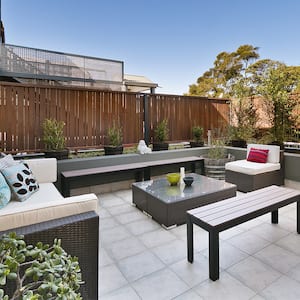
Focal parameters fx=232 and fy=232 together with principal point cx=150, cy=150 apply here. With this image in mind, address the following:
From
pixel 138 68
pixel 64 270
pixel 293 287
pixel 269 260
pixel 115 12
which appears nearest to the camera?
pixel 64 270

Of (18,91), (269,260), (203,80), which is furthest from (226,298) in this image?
(203,80)

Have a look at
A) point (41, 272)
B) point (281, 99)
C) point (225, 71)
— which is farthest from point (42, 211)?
point (225, 71)

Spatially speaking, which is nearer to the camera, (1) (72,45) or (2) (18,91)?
(2) (18,91)

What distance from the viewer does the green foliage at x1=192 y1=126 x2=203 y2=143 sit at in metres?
6.23

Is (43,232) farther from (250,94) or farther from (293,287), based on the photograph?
(250,94)

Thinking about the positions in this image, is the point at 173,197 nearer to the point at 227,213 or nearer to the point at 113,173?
the point at 227,213

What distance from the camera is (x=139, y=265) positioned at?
214 centimetres

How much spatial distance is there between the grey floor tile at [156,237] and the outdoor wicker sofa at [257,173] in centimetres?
203

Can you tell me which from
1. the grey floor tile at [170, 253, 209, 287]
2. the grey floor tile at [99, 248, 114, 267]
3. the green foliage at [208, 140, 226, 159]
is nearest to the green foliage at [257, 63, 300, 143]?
the green foliage at [208, 140, 226, 159]

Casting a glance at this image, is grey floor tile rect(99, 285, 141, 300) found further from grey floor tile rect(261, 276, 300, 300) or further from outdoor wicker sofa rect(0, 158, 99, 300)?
grey floor tile rect(261, 276, 300, 300)

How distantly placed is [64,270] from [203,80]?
57.0ft

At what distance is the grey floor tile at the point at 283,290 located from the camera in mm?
1713

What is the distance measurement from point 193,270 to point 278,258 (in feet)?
2.80

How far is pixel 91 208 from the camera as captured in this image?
5.53 ft
